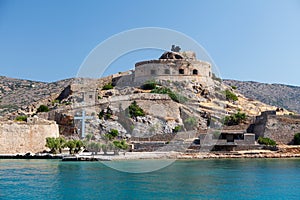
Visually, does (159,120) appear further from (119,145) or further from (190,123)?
(119,145)

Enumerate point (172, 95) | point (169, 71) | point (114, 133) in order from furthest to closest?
point (169, 71), point (172, 95), point (114, 133)

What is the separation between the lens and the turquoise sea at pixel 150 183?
12.6 meters

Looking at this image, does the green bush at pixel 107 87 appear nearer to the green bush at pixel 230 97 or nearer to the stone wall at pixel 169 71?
the stone wall at pixel 169 71

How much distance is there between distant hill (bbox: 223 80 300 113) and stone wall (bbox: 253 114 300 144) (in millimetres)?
45904

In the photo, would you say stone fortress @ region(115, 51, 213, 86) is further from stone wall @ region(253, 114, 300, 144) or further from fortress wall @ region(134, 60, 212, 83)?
stone wall @ region(253, 114, 300, 144)

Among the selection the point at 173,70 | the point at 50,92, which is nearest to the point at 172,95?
the point at 173,70

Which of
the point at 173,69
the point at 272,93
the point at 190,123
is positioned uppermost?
the point at 272,93

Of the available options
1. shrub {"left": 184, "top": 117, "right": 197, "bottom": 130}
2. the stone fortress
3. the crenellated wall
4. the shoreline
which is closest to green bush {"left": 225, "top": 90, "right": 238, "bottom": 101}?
the stone fortress

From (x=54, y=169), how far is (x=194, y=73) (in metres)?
25.0

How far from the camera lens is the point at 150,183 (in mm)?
14789

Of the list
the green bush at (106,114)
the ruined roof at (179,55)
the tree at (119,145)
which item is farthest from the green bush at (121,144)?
the ruined roof at (179,55)

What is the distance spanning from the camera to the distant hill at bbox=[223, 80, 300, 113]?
251 ft

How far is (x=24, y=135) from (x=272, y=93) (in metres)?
65.7

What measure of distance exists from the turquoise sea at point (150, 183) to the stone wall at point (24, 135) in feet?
31.2
